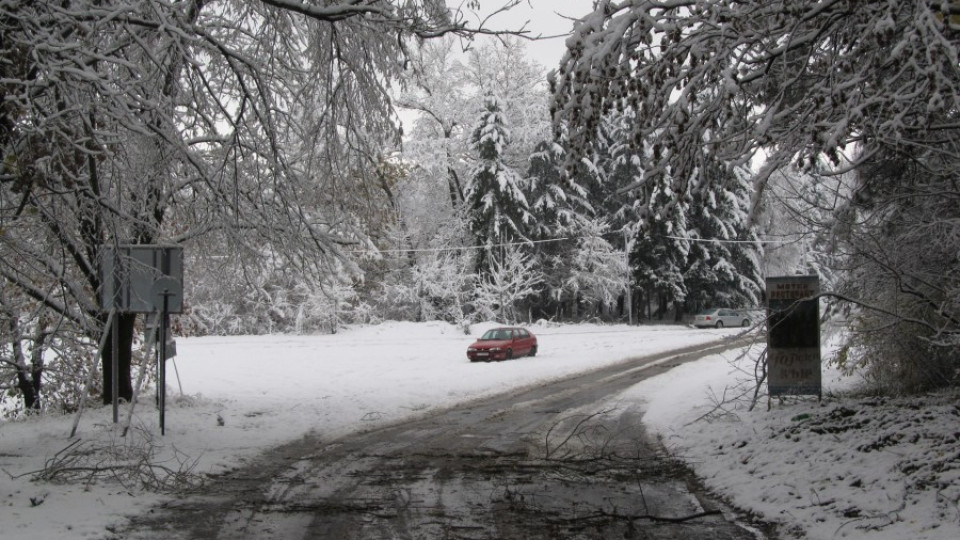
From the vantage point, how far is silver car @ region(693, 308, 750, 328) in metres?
52.2

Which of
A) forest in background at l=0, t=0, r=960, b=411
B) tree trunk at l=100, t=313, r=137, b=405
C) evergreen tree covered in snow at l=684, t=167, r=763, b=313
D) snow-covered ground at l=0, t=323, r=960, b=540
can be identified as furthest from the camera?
evergreen tree covered in snow at l=684, t=167, r=763, b=313

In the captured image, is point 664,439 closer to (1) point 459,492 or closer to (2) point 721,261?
(1) point 459,492

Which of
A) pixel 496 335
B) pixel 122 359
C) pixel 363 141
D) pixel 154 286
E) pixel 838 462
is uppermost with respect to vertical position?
pixel 363 141

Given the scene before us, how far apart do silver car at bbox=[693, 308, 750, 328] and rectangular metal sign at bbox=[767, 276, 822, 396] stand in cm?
4186

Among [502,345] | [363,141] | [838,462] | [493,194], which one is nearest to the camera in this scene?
[838,462]

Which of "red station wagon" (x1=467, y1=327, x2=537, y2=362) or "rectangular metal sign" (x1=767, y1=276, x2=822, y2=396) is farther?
"red station wagon" (x1=467, y1=327, x2=537, y2=362)

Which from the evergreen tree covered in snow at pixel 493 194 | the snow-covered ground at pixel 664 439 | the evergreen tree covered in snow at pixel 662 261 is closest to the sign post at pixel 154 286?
the snow-covered ground at pixel 664 439

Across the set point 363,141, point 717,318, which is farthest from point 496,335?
point 717,318

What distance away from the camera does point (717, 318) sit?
52.2 metres

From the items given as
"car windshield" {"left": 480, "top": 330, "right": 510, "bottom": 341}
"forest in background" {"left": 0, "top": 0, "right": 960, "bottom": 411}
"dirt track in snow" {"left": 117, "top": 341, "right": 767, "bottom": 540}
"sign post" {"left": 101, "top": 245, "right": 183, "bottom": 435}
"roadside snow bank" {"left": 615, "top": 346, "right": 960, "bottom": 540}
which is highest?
"forest in background" {"left": 0, "top": 0, "right": 960, "bottom": 411}

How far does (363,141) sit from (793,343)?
6.91 meters

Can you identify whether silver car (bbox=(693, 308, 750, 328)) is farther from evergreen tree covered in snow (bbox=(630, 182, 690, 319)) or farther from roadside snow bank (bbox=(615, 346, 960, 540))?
roadside snow bank (bbox=(615, 346, 960, 540))

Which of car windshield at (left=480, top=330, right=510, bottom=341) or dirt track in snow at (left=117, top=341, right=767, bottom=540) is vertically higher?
car windshield at (left=480, top=330, right=510, bottom=341)

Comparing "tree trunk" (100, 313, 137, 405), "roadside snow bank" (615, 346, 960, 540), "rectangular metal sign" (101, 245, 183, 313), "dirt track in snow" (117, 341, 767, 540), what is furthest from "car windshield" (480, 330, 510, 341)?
"rectangular metal sign" (101, 245, 183, 313)
